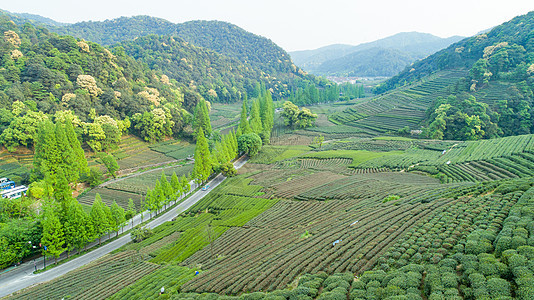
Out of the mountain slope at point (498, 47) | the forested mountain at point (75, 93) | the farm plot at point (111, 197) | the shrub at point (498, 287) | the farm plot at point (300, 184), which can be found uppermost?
the mountain slope at point (498, 47)

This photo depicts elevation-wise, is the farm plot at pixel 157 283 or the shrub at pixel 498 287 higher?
the shrub at pixel 498 287

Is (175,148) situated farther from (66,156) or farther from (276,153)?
(66,156)

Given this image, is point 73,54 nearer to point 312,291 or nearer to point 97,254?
point 97,254

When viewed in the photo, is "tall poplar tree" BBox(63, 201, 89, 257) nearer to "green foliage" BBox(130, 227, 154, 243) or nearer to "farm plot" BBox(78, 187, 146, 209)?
"green foliage" BBox(130, 227, 154, 243)

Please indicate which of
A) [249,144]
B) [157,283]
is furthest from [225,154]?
[157,283]

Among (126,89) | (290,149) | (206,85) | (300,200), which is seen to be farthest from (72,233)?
(206,85)

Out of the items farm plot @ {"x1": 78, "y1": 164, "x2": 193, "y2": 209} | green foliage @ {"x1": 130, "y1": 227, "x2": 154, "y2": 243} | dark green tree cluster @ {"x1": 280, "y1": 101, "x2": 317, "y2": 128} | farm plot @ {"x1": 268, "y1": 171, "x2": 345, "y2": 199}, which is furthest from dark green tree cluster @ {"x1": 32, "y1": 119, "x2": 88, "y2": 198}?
dark green tree cluster @ {"x1": 280, "y1": 101, "x2": 317, "y2": 128}

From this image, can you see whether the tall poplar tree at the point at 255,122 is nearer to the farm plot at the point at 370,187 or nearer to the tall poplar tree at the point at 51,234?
the farm plot at the point at 370,187

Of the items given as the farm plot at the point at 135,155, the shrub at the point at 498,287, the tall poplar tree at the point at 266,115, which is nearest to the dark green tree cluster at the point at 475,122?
the tall poplar tree at the point at 266,115
